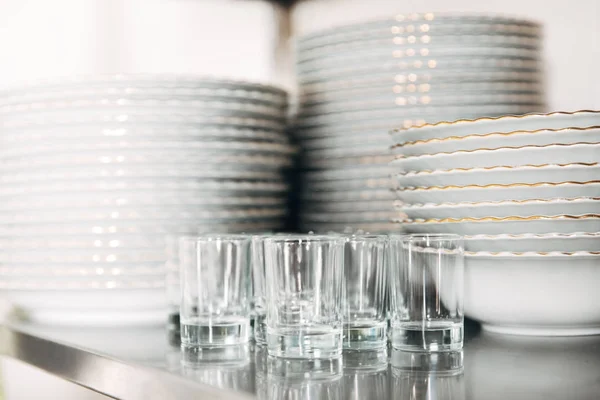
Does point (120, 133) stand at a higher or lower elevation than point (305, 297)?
higher

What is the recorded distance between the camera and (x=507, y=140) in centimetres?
67

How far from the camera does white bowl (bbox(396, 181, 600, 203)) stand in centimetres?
64

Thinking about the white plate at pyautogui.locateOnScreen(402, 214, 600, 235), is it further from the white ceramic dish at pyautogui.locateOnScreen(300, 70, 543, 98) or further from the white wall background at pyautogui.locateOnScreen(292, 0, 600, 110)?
the white wall background at pyautogui.locateOnScreen(292, 0, 600, 110)

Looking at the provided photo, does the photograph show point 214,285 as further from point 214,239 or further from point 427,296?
point 427,296

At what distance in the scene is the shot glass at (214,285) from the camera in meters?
0.70

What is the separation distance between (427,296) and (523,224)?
0.34 ft

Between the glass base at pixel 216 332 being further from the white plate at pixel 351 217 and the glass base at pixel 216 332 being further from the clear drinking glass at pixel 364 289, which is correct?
the white plate at pixel 351 217

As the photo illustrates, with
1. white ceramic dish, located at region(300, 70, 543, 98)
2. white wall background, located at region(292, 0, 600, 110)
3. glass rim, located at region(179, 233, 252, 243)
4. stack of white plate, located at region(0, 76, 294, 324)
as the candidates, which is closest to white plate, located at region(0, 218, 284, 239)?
stack of white plate, located at region(0, 76, 294, 324)

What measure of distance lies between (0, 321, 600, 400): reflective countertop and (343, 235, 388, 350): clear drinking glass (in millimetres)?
19

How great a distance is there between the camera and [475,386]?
0.52 meters

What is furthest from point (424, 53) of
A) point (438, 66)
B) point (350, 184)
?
point (350, 184)

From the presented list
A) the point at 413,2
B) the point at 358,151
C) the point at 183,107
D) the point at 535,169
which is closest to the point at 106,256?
the point at 183,107

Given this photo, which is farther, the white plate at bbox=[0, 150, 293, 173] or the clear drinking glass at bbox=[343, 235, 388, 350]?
the white plate at bbox=[0, 150, 293, 173]

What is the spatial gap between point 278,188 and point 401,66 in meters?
0.20
